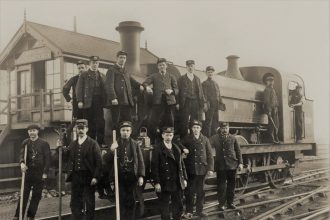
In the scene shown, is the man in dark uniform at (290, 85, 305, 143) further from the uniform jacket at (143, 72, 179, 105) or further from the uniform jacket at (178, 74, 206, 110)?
the uniform jacket at (143, 72, 179, 105)

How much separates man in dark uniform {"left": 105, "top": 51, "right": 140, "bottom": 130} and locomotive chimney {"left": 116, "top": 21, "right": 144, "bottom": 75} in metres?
1.75

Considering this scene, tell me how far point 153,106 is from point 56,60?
8113 mm

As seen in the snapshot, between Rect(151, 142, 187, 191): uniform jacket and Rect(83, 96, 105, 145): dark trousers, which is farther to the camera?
Rect(83, 96, 105, 145): dark trousers

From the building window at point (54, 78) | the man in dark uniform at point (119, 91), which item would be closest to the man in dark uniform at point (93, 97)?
the man in dark uniform at point (119, 91)

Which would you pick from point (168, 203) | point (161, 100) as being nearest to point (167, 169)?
point (168, 203)

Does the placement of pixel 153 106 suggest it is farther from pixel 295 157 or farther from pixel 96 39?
pixel 96 39

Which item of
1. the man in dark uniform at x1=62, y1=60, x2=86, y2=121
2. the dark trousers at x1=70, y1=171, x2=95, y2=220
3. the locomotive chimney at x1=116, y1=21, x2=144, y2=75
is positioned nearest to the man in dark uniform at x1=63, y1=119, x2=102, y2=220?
the dark trousers at x1=70, y1=171, x2=95, y2=220

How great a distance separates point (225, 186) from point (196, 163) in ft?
4.26

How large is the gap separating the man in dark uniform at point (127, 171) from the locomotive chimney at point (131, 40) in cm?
310

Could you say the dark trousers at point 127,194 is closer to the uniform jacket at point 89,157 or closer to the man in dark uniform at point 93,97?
the uniform jacket at point 89,157

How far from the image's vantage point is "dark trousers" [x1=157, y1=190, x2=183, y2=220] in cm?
633

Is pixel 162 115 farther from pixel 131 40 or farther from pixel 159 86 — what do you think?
pixel 131 40

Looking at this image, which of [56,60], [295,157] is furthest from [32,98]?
[295,157]

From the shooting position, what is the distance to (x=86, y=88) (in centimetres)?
692
